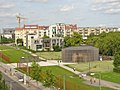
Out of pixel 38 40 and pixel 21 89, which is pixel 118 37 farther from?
pixel 21 89

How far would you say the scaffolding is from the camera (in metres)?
90.4

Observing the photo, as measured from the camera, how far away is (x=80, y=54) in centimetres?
9056

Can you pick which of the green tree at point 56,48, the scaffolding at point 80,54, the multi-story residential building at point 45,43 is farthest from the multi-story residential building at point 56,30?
the scaffolding at point 80,54

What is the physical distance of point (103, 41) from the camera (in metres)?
115

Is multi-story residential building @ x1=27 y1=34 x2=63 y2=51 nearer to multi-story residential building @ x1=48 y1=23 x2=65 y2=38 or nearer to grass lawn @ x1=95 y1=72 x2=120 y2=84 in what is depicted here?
multi-story residential building @ x1=48 y1=23 x2=65 y2=38

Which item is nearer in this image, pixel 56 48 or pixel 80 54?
pixel 80 54

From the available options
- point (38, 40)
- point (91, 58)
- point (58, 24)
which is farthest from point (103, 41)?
point (58, 24)

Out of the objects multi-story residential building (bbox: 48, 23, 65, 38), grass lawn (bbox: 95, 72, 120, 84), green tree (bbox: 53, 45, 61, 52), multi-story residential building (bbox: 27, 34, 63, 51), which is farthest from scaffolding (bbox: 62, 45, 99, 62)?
multi-story residential building (bbox: 48, 23, 65, 38)

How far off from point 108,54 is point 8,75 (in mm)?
51883

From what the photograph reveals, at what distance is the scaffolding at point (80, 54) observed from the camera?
90.4 meters

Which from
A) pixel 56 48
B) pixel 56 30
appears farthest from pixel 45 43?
pixel 56 30

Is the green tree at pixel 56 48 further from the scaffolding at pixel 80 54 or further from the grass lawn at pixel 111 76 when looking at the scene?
the grass lawn at pixel 111 76

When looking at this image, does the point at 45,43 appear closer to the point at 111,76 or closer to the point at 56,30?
the point at 56,30

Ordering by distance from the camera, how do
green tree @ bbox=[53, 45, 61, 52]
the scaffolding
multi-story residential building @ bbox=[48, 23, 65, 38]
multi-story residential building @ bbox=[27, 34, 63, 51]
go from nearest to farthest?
the scaffolding, green tree @ bbox=[53, 45, 61, 52], multi-story residential building @ bbox=[27, 34, 63, 51], multi-story residential building @ bbox=[48, 23, 65, 38]
